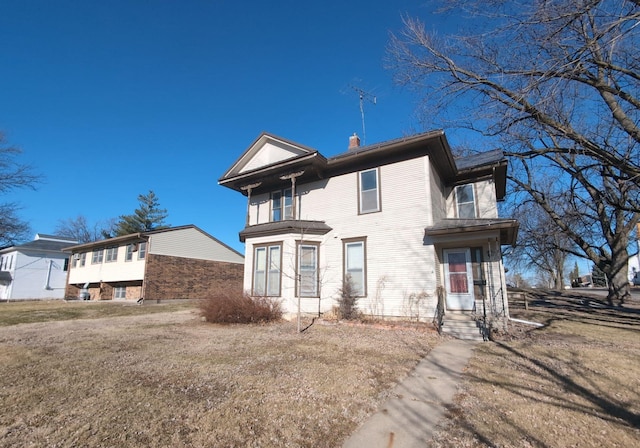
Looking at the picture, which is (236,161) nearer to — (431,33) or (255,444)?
(431,33)

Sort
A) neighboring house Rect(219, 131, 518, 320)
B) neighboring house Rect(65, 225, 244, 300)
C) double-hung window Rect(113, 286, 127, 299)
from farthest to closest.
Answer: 1. double-hung window Rect(113, 286, 127, 299)
2. neighboring house Rect(65, 225, 244, 300)
3. neighboring house Rect(219, 131, 518, 320)

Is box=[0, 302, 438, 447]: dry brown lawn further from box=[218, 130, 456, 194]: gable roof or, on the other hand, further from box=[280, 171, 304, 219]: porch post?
box=[218, 130, 456, 194]: gable roof

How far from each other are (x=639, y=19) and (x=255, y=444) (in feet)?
28.5

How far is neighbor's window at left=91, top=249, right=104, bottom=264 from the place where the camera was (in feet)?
85.8

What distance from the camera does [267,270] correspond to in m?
12.6

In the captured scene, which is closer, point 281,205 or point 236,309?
point 236,309

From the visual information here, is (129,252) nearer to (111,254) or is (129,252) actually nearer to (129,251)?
(129,251)

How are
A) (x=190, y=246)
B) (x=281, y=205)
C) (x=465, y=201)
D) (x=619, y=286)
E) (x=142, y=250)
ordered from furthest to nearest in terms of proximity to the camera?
(x=190, y=246), (x=142, y=250), (x=619, y=286), (x=281, y=205), (x=465, y=201)

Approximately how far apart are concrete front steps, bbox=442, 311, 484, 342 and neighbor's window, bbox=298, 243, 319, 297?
4822mm

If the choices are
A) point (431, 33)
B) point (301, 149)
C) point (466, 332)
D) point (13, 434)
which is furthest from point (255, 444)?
point (301, 149)

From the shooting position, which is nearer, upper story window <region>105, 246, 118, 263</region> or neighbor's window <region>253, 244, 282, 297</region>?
neighbor's window <region>253, 244, 282, 297</region>

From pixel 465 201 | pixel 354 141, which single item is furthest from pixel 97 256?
pixel 465 201

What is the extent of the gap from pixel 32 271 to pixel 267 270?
113ft

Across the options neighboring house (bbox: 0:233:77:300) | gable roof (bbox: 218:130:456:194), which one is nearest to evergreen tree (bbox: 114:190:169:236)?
neighboring house (bbox: 0:233:77:300)
